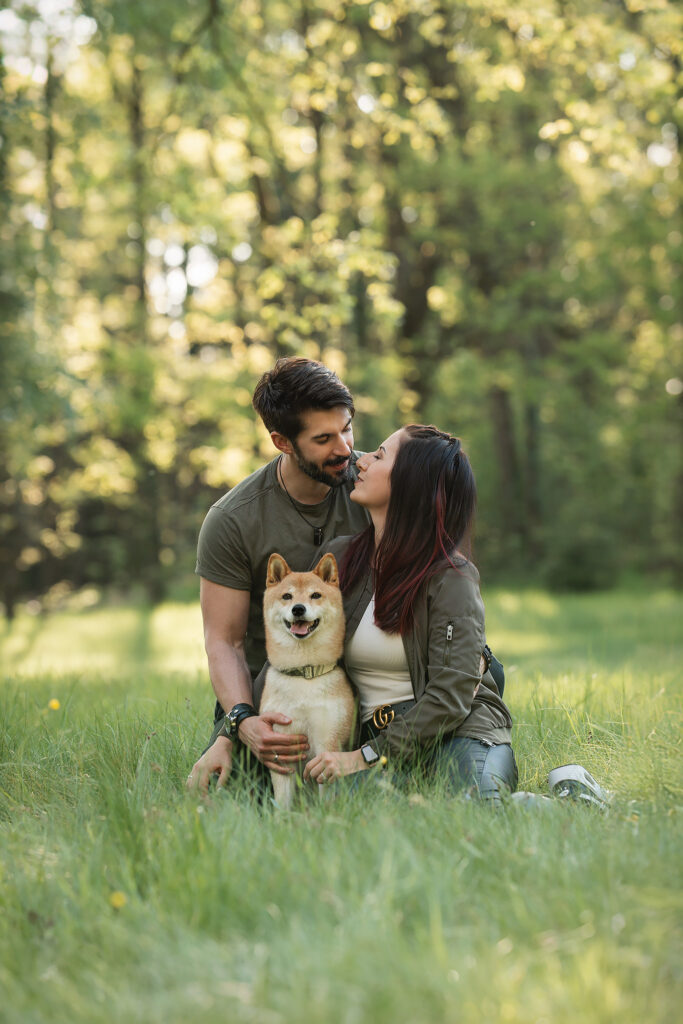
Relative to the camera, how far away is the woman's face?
3781 mm

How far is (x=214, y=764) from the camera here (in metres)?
3.84

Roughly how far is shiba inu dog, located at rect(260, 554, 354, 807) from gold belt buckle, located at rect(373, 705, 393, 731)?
0.10 m

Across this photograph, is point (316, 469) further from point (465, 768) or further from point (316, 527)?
point (465, 768)

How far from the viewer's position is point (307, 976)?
2104 millimetres

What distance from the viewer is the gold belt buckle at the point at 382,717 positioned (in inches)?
143

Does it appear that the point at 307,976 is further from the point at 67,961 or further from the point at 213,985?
the point at 67,961

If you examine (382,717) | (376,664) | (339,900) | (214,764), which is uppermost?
(376,664)

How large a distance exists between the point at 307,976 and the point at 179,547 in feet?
63.8

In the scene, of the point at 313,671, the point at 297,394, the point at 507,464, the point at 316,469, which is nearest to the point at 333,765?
the point at 313,671

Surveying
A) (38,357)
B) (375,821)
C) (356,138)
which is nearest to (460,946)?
(375,821)

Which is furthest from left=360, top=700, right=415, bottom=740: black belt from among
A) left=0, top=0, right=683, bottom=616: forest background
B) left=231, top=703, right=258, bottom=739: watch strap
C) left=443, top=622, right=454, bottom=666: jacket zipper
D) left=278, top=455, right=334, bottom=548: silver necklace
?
left=0, top=0, right=683, bottom=616: forest background

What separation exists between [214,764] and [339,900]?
1.53 m

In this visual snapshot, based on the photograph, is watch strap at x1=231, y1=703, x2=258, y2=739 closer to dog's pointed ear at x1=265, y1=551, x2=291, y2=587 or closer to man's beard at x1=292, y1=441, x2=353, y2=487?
dog's pointed ear at x1=265, y1=551, x2=291, y2=587

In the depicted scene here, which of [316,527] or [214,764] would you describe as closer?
[214,764]
